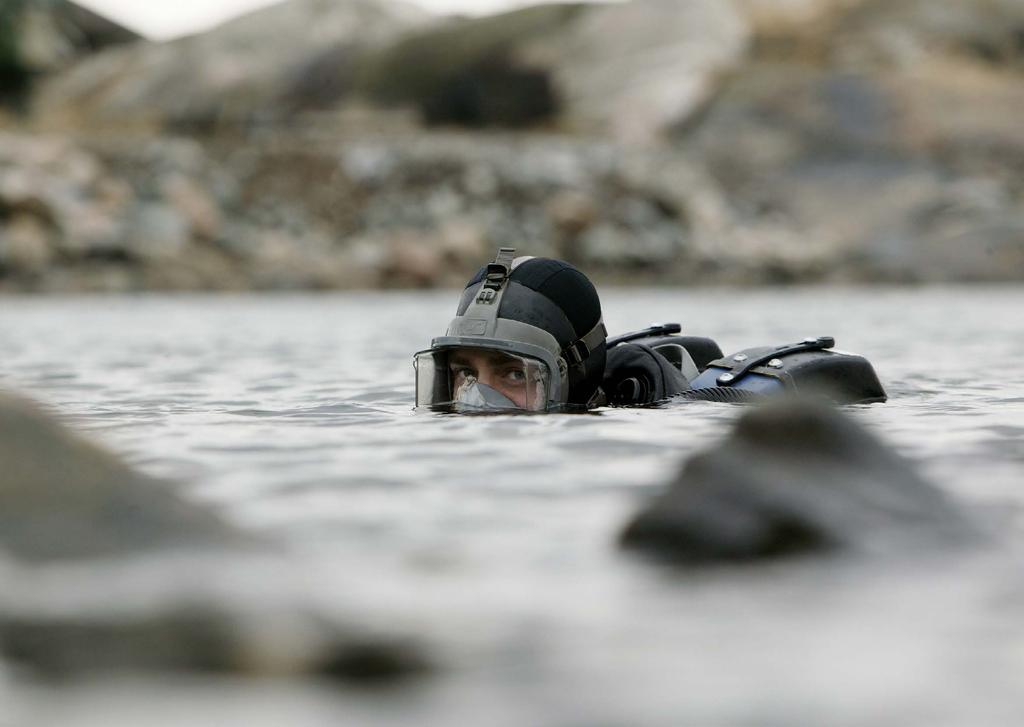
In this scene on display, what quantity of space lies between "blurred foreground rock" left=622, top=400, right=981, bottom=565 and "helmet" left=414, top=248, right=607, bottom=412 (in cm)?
257

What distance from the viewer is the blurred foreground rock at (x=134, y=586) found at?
2932 mm

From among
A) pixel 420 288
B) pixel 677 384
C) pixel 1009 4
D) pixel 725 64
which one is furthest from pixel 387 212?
pixel 1009 4

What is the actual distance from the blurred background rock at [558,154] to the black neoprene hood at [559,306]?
23490 millimetres

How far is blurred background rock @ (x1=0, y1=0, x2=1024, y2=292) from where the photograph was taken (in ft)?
108

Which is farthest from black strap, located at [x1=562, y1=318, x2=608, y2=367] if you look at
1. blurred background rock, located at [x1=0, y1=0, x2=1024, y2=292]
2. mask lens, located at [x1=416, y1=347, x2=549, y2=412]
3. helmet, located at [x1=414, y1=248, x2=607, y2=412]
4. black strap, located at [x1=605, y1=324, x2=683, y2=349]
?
blurred background rock, located at [x1=0, y1=0, x2=1024, y2=292]

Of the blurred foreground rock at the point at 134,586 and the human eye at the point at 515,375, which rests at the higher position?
the human eye at the point at 515,375

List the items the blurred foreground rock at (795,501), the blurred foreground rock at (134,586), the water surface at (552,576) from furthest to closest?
the blurred foreground rock at (795,501) < the blurred foreground rock at (134,586) < the water surface at (552,576)

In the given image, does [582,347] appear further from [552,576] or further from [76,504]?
[76,504]

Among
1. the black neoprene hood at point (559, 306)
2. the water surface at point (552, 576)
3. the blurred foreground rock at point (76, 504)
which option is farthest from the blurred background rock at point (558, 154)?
the blurred foreground rock at point (76, 504)

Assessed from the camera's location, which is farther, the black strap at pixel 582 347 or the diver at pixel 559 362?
the black strap at pixel 582 347

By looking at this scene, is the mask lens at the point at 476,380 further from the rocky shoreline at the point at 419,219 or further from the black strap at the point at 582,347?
the rocky shoreline at the point at 419,219

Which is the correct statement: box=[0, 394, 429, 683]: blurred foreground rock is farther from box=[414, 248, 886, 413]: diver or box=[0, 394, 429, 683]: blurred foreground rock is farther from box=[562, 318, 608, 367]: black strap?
box=[562, 318, 608, 367]: black strap

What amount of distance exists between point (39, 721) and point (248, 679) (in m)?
0.41

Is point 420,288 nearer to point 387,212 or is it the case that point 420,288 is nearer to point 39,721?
point 387,212
